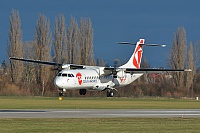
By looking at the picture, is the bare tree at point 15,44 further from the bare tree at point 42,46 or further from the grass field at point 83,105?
the grass field at point 83,105

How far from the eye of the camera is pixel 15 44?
96.2 meters

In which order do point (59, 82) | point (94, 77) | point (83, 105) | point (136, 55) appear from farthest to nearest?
point (136, 55) → point (94, 77) → point (59, 82) → point (83, 105)

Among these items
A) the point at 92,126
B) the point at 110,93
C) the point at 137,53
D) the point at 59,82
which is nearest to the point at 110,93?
the point at 110,93

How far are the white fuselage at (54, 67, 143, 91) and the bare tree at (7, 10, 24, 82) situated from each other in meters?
15.8

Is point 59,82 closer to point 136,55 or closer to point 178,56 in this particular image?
point 136,55

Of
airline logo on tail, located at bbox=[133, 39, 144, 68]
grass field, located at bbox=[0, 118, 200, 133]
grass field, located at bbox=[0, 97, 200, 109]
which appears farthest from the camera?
airline logo on tail, located at bbox=[133, 39, 144, 68]

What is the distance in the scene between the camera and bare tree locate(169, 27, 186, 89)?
10262 centimetres

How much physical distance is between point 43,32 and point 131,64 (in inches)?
645

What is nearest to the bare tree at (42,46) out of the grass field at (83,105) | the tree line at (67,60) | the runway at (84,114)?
the tree line at (67,60)

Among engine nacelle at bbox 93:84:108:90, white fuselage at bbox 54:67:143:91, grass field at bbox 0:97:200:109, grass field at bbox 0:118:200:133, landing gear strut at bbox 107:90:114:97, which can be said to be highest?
white fuselage at bbox 54:67:143:91

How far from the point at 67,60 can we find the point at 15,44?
917cm

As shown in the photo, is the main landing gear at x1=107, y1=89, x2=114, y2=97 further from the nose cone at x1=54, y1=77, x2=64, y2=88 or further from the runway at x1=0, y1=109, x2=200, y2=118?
the runway at x1=0, y1=109, x2=200, y2=118

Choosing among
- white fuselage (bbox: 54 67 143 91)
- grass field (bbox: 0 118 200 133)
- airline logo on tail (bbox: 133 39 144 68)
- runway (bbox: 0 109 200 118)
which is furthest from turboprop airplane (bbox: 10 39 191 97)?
grass field (bbox: 0 118 200 133)

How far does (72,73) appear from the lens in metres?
77.8
